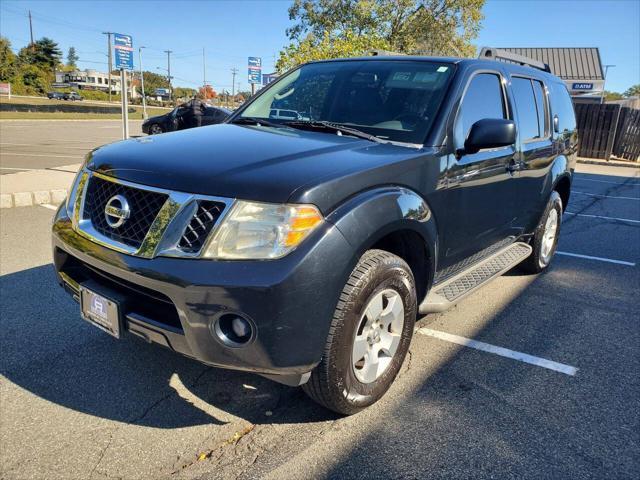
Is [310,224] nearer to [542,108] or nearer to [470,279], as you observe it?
[470,279]

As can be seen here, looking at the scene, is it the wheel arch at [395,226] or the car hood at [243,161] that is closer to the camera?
the car hood at [243,161]

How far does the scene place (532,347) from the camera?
3.60m

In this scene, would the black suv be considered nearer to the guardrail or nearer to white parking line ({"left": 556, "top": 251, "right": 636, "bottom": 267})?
white parking line ({"left": 556, "top": 251, "right": 636, "bottom": 267})

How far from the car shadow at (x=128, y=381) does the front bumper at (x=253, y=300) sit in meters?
0.34

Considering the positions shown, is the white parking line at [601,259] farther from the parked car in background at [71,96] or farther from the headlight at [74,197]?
the parked car in background at [71,96]

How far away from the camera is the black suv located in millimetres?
2129

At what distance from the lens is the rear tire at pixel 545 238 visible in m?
4.91

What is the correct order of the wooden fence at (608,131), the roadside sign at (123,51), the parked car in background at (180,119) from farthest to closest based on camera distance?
the wooden fence at (608,131) → the parked car in background at (180,119) → the roadside sign at (123,51)

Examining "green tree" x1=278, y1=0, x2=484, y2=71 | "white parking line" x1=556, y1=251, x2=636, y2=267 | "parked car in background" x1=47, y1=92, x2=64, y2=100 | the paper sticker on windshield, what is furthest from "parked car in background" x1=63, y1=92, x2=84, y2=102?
the paper sticker on windshield

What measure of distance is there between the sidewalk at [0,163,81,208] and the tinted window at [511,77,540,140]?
5.74 metres

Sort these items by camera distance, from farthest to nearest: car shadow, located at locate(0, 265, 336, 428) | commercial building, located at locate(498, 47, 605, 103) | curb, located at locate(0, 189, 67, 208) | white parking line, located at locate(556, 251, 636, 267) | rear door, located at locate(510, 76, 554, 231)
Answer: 1. commercial building, located at locate(498, 47, 605, 103)
2. curb, located at locate(0, 189, 67, 208)
3. white parking line, located at locate(556, 251, 636, 267)
4. rear door, located at locate(510, 76, 554, 231)
5. car shadow, located at locate(0, 265, 336, 428)

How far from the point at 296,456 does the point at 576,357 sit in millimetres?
2179

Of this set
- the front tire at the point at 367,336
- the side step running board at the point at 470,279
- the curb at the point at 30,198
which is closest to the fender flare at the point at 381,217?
the front tire at the point at 367,336

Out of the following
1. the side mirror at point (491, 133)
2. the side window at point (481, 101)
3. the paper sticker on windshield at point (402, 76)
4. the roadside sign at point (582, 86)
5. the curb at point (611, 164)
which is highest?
the roadside sign at point (582, 86)
